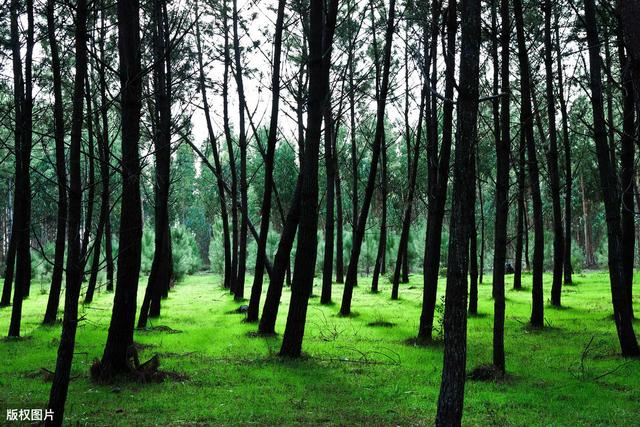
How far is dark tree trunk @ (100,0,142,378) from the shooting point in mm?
7719

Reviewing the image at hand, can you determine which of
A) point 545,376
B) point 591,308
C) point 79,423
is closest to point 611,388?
point 545,376

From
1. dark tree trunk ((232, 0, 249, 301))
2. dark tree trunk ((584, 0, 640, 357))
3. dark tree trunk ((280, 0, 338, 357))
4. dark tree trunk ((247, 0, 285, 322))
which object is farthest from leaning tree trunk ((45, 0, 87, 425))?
dark tree trunk ((232, 0, 249, 301))

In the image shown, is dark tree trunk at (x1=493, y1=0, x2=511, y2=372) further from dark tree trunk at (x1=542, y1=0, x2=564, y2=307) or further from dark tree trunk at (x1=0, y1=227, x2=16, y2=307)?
dark tree trunk at (x1=0, y1=227, x2=16, y2=307)

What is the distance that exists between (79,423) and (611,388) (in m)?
6.75

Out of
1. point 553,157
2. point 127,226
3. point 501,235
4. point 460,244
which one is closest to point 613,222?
point 501,235

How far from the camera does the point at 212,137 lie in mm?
21500

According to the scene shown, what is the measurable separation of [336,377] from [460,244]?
4643mm

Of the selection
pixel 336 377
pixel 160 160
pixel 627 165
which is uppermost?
pixel 160 160

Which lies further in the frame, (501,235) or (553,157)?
(553,157)

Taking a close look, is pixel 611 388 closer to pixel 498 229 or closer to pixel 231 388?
pixel 498 229

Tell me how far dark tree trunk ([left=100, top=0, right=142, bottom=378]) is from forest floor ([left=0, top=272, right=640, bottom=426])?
54cm

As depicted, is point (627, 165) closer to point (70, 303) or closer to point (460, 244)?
point (460, 244)

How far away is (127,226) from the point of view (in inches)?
323

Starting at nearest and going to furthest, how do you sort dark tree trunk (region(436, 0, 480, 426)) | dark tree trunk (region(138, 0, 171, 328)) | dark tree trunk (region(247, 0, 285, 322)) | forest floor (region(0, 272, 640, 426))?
1. dark tree trunk (region(436, 0, 480, 426))
2. forest floor (region(0, 272, 640, 426))
3. dark tree trunk (region(138, 0, 171, 328))
4. dark tree trunk (region(247, 0, 285, 322))
